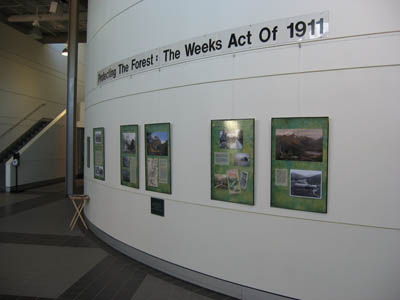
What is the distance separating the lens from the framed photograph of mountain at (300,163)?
2.88 metres

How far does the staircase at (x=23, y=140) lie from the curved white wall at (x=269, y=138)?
1001cm

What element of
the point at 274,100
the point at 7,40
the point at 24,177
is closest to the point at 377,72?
the point at 274,100

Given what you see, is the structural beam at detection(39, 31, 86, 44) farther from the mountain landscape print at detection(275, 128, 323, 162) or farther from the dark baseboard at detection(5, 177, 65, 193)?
the mountain landscape print at detection(275, 128, 323, 162)

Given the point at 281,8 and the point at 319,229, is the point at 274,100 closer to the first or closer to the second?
the point at 281,8

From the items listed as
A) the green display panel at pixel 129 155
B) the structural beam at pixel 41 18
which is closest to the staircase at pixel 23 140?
the structural beam at pixel 41 18

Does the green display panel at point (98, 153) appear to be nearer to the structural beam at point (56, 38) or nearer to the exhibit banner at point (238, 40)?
the exhibit banner at point (238, 40)

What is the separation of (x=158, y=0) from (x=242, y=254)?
3677mm

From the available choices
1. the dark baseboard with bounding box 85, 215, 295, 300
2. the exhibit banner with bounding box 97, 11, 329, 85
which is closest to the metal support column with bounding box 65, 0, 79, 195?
the dark baseboard with bounding box 85, 215, 295, 300

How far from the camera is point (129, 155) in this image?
4.75m

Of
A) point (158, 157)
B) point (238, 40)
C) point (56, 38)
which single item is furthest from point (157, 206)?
point (56, 38)

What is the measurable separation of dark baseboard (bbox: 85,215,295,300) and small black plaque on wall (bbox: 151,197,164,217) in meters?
0.66

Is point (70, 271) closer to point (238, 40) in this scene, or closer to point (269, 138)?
point (269, 138)

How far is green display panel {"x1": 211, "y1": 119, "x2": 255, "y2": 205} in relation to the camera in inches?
129

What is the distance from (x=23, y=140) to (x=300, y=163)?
13374 millimetres
